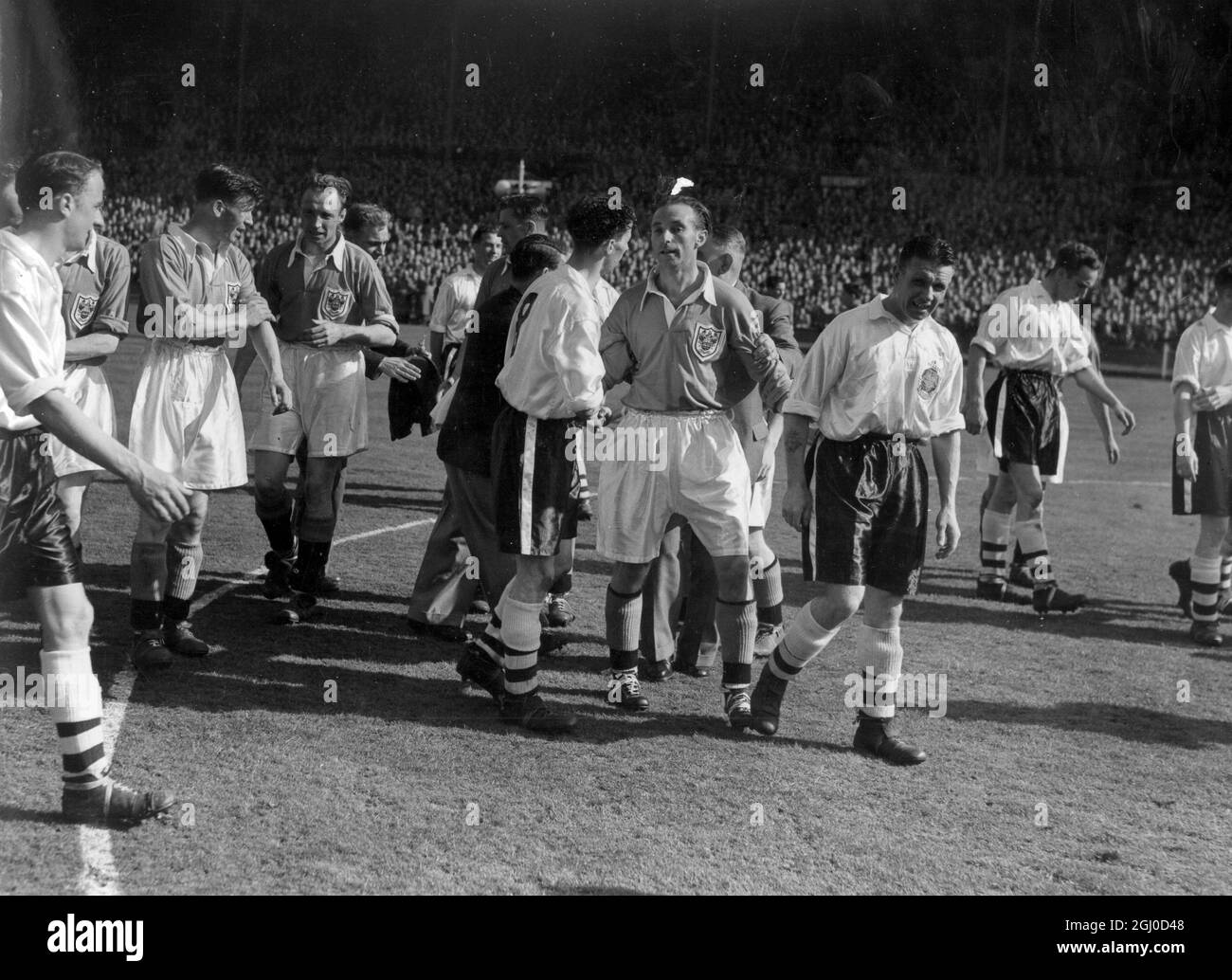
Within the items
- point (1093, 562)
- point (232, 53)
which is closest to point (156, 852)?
point (1093, 562)

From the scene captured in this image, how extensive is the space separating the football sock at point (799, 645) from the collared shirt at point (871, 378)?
0.75 m

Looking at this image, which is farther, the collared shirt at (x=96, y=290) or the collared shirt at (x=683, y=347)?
the collared shirt at (x=96, y=290)

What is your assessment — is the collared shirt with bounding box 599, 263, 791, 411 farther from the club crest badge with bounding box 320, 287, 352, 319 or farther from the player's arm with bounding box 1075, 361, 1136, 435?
the player's arm with bounding box 1075, 361, 1136, 435

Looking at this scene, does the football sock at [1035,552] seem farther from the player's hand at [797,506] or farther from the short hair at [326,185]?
the short hair at [326,185]

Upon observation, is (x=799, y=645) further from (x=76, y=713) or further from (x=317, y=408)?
(x=317, y=408)

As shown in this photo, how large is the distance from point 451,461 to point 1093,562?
5626 millimetres

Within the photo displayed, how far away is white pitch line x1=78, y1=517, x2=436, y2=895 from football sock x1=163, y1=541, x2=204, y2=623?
378 mm

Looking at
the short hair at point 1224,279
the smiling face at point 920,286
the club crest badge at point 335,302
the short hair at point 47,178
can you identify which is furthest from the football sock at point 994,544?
the short hair at point 47,178

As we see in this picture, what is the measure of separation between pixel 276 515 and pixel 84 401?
1360 mm

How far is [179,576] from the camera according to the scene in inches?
243

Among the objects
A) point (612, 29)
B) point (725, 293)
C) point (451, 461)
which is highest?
point (612, 29)

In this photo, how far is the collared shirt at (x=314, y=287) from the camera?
715 cm
